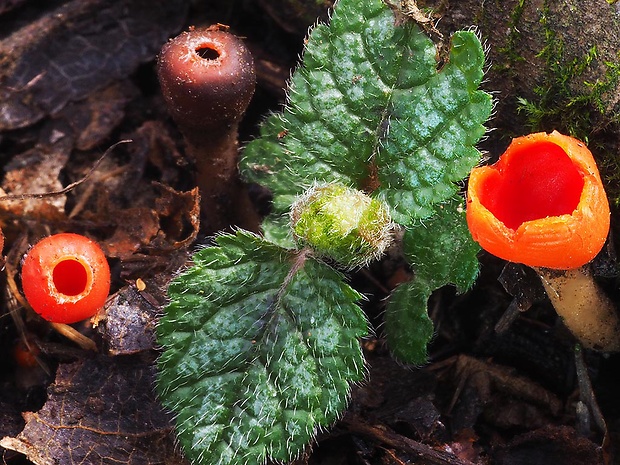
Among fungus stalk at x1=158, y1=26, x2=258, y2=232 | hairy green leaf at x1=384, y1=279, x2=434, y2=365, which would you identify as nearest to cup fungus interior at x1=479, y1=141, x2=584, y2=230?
hairy green leaf at x1=384, y1=279, x2=434, y2=365

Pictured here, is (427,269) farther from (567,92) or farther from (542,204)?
(567,92)

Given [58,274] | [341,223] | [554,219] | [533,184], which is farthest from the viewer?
[58,274]

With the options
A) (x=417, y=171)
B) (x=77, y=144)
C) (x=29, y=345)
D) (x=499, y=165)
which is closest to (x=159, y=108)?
(x=77, y=144)

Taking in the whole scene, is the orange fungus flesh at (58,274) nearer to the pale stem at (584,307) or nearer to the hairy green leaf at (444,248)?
the hairy green leaf at (444,248)

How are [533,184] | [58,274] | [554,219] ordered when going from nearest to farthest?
[554,219], [533,184], [58,274]

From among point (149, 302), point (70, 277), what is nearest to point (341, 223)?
point (149, 302)

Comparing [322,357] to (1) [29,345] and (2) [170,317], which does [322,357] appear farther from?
(1) [29,345]

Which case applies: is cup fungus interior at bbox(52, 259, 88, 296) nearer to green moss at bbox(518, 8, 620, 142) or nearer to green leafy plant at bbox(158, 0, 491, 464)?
green leafy plant at bbox(158, 0, 491, 464)
